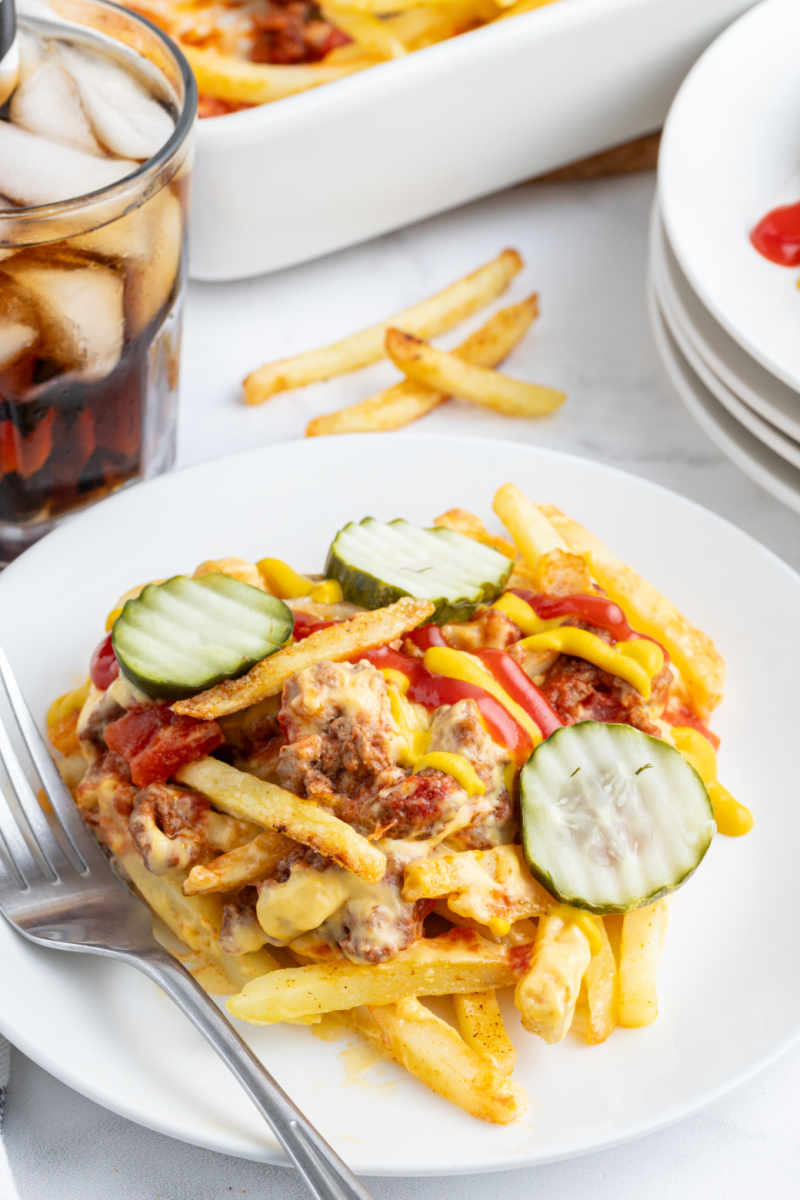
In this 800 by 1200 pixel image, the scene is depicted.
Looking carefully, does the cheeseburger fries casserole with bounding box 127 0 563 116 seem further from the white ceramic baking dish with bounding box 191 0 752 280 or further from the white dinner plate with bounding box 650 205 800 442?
the white dinner plate with bounding box 650 205 800 442

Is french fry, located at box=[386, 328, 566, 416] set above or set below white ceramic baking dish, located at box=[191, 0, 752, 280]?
below

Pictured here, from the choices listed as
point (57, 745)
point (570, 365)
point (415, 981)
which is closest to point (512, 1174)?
point (415, 981)

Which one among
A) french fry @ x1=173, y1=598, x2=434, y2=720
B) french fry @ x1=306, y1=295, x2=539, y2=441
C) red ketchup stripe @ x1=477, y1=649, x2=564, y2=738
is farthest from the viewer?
french fry @ x1=306, y1=295, x2=539, y2=441

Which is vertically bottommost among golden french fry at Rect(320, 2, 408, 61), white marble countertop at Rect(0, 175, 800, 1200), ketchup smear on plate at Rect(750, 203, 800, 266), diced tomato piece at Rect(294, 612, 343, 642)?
white marble countertop at Rect(0, 175, 800, 1200)

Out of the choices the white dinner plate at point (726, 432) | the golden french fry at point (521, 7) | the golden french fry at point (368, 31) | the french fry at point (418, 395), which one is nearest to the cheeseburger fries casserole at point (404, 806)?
the white dinner plate at point (726, 432)

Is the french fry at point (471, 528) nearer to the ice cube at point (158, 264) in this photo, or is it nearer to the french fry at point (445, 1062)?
the ice cube at point (158, 264)

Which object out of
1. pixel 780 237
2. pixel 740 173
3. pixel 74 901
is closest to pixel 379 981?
pixel 74 901

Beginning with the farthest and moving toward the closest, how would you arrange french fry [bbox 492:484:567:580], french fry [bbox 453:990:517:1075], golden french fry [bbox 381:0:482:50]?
golden french fry [bbox 381:0:482:50] < french fry [bbox 492:484:567:580] < french fry [bbox 453:990:517:1075]

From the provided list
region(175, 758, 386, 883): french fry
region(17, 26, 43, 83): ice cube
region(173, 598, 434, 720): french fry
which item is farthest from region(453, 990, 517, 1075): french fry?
region(17, 26, 43, 83): ice cube

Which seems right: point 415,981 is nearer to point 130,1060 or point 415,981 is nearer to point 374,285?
point 130,1060
